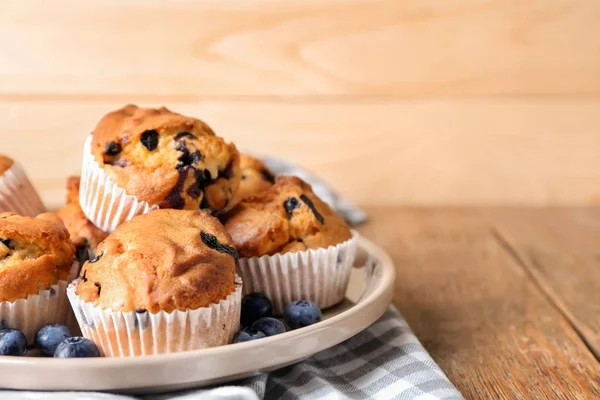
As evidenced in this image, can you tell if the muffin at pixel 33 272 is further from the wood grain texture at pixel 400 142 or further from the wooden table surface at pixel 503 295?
the wood grain texture at pixel 400 142

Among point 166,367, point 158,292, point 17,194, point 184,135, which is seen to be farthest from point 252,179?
point 166,367

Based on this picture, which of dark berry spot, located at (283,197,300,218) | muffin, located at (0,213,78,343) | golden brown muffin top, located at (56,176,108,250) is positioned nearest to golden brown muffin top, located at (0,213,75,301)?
muffin, located at (0,213,78,343)

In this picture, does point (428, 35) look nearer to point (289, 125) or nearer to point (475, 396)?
point (289, 125)

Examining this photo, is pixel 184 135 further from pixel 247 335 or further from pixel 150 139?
pixel 247 335

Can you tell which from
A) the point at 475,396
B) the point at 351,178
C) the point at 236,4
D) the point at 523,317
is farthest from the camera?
the point at 351,178

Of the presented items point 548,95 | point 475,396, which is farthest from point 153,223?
point 548,95
